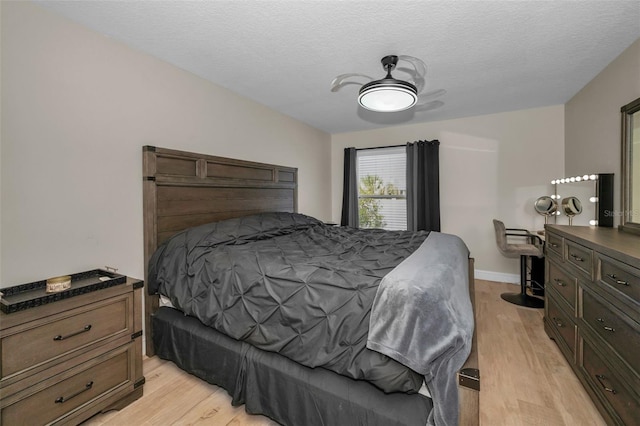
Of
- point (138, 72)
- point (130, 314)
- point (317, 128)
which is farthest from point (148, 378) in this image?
point (317, 128)

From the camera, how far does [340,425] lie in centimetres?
129

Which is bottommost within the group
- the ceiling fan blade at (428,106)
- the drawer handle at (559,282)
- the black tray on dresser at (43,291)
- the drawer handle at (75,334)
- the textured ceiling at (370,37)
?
the drawer handle at (75,334)

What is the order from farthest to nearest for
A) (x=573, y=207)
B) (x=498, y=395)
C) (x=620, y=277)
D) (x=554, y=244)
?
(x=573, y=207)
(x=554, y=244)
(x=498, y=395)
(x=620, y=277)

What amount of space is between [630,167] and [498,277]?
7.51 feet

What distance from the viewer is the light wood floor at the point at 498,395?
5.08ft

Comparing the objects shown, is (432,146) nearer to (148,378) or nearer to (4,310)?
(148,378)

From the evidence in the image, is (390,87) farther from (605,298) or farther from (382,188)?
(382,188)

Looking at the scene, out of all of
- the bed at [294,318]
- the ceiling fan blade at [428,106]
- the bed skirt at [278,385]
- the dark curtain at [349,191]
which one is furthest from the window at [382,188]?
the bed skirt at [278,385]

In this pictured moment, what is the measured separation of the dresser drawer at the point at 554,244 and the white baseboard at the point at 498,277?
1.69 meters

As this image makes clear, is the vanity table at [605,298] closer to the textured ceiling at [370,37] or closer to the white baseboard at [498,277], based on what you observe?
the textured ceiling at [370,37]

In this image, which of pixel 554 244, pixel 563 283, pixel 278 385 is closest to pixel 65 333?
pixel 278 385

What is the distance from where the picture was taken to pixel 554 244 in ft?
7.56

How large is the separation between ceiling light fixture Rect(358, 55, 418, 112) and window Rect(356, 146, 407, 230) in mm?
2343

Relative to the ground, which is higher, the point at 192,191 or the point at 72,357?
the point at 192,191
